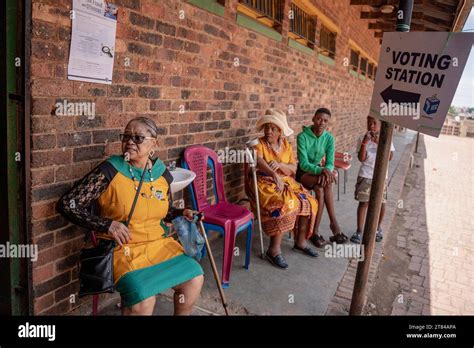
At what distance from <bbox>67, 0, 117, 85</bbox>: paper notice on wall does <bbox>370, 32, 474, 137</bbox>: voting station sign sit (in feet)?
6.00

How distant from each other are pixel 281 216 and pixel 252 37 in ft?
7.08

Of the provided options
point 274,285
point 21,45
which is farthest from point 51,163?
point 274,285

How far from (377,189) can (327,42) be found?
580 cm

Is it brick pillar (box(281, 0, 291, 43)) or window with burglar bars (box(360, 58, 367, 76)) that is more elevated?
window with burglar bars (box(360, 58, 367, 76))

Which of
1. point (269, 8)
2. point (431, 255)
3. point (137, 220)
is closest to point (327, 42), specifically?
point (269, 8)

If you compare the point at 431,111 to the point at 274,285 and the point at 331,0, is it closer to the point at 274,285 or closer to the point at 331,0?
the point at 274,285

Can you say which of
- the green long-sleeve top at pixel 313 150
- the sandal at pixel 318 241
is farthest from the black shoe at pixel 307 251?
the green long-sleeve top at pixel 313 150

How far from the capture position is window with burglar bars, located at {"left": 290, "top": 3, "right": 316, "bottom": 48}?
5.82 metres

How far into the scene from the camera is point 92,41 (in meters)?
2.43

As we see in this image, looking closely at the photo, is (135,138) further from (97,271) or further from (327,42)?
(327,42)

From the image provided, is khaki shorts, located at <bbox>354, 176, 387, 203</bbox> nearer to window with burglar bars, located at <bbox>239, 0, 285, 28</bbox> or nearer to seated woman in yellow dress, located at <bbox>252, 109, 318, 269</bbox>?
seated woman in yellow dress, located at <bbox>252, 109, 318, 269</bbox>

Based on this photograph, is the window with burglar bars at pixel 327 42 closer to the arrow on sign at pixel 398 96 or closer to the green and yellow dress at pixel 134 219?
the arrow on sign at pixel 398 96

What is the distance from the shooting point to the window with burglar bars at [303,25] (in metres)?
5.82

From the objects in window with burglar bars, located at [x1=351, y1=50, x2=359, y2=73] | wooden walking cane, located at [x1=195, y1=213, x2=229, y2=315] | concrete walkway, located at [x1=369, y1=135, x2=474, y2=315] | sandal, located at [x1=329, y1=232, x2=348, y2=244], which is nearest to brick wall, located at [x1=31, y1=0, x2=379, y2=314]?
wooden walking cane, located at [x1=195, y1=213, x2=229, y2=315]
